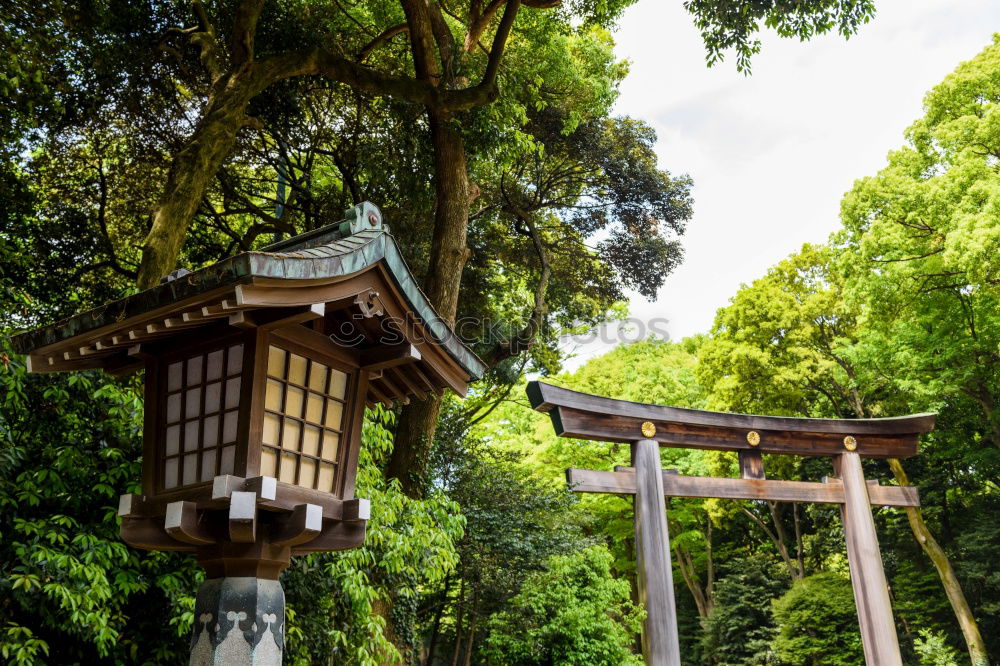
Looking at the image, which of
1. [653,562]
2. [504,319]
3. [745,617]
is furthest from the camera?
[745,617]

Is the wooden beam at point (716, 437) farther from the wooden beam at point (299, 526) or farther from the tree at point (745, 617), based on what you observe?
the tree at point (745, 617)

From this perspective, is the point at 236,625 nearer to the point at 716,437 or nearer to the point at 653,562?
the point at 653,562

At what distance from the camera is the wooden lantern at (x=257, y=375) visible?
10.5 feet

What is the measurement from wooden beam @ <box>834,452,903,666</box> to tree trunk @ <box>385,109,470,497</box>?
580 centimetres

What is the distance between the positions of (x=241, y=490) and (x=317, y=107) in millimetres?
8395

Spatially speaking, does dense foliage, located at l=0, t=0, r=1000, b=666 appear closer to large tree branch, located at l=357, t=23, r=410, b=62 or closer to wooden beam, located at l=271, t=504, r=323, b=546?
large tree branch, located at l=357, t=23, r=410, b=62

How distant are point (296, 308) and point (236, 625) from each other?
1469 millimetres

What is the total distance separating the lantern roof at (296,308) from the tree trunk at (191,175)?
2141mm

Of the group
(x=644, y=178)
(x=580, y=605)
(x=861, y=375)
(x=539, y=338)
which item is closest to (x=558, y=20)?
(x=644, y=178)

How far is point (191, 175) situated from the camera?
6117 millimetres

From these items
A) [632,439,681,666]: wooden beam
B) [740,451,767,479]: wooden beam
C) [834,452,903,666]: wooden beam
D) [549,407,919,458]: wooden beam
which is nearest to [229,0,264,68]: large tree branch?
[549,407,919,458]: wooden beam

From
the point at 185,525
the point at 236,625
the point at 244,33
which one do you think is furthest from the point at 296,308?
the point at 244,33

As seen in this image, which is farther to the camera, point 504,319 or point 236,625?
point 504,319

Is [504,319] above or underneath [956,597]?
above
